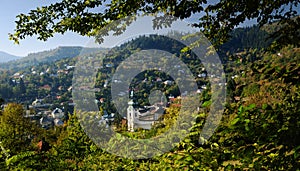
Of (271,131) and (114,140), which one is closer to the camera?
(271,131)

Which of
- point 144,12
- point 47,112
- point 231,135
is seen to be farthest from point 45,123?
point 231,135

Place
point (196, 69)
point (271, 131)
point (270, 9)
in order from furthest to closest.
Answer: point (196, 69) < point (270, 9) < point (271, 131)

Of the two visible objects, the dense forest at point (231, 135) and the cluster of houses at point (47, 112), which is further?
the cluster of houses at point (47, 112)

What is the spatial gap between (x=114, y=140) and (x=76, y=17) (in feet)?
6.07

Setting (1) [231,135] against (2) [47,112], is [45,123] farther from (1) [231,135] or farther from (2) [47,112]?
(1) [231,135]

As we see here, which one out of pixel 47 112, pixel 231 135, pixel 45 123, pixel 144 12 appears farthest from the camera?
pixel 47 112

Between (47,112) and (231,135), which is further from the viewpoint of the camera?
(47,112)

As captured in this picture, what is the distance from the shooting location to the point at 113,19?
134 inches

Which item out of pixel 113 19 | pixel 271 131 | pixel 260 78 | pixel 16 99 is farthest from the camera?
pixel 16 99

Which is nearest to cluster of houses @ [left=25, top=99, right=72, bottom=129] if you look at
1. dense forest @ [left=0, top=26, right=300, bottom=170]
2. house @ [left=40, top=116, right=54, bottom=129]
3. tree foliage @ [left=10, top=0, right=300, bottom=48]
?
house @ [left=40, top=116, right=54, bottom=129]

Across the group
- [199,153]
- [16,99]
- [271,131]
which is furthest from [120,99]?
[16,99]

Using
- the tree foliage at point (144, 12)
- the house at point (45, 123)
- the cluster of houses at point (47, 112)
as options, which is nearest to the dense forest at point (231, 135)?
the tree foliage at point (144, 12)

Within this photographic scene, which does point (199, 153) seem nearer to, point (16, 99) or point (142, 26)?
point (142, 26)

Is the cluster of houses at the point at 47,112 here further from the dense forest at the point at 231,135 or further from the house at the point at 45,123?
the dense forest at the point at 231,135
